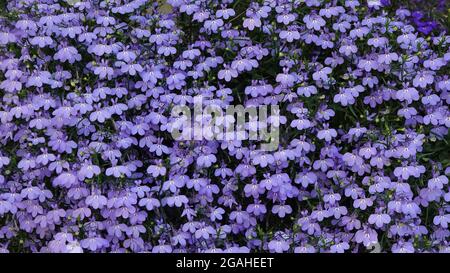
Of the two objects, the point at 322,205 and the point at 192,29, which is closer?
the point at 322,205

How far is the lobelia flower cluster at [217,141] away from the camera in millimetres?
2420

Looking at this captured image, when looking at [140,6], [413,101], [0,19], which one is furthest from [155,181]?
[413,101]

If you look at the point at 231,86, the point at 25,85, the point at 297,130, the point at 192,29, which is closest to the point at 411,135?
the point at 297,130

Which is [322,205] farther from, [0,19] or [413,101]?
[0,19]

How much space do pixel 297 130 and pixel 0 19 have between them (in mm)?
1080

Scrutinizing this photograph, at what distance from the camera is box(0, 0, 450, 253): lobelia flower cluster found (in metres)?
2.42

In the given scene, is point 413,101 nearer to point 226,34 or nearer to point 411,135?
point 411,135

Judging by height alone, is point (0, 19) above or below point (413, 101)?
above

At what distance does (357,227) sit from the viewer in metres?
2.42

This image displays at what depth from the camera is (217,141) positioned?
2.51 meters

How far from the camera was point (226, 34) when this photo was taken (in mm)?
2586
